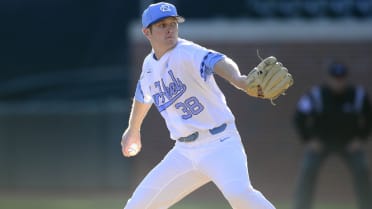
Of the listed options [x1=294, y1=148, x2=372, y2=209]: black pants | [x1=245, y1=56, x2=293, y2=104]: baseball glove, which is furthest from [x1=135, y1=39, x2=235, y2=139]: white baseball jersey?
[x1=294, y1=148, x2=372, y2=209]: black pants

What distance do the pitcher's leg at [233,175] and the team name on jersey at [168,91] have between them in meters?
0.41

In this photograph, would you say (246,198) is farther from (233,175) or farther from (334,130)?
(334,130)

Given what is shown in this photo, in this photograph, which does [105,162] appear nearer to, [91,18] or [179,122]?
[91,18]

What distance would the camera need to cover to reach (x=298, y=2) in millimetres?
12961

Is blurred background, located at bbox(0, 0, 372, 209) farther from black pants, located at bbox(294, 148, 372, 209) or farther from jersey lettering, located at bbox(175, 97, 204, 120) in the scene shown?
jersey lettering, located at bbox(175, 97, 204, 120)

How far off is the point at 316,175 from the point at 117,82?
5437 millimetres

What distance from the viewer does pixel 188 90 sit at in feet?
19.2

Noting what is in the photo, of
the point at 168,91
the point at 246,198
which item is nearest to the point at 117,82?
the point at 168,91

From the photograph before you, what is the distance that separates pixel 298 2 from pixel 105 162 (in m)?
3.55

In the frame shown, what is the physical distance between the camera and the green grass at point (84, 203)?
11.1 m

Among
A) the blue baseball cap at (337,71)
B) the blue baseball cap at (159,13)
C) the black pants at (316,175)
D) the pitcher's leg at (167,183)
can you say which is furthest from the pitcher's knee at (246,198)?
the blue baseball cap at (337,71)

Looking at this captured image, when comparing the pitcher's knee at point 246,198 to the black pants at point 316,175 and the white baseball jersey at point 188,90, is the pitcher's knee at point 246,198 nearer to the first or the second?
the white baseball jersey at point 188,90

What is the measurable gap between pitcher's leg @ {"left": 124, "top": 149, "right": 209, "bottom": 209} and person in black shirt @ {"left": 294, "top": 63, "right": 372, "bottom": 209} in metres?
3.56

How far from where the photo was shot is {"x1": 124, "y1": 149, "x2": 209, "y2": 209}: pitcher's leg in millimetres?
5922
